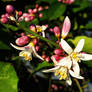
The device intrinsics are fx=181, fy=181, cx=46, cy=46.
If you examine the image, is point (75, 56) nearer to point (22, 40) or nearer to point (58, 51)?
point (58, 51)

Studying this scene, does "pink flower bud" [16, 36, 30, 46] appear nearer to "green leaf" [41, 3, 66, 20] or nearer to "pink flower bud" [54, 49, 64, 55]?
"pink flower bud" [54, 49, 64, 55]

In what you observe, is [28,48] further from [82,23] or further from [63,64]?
[82,23]

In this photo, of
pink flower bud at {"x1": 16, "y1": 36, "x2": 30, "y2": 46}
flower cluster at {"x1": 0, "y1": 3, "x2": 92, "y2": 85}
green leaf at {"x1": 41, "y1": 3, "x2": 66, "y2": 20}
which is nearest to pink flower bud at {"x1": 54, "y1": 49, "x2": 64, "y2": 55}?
flower cluster at {"x1": 0, "y1": 3, "x2": 92, "y2": 85}

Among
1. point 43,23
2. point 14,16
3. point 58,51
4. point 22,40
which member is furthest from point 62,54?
point 43,23

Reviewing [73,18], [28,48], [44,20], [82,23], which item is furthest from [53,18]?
[28,48]

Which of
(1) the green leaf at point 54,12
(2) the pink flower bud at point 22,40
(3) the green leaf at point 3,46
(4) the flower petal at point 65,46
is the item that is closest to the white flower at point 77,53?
(4) the flower petal at point 65,46

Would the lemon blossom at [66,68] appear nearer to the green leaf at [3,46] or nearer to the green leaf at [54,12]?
the green leaf at [3,46]
